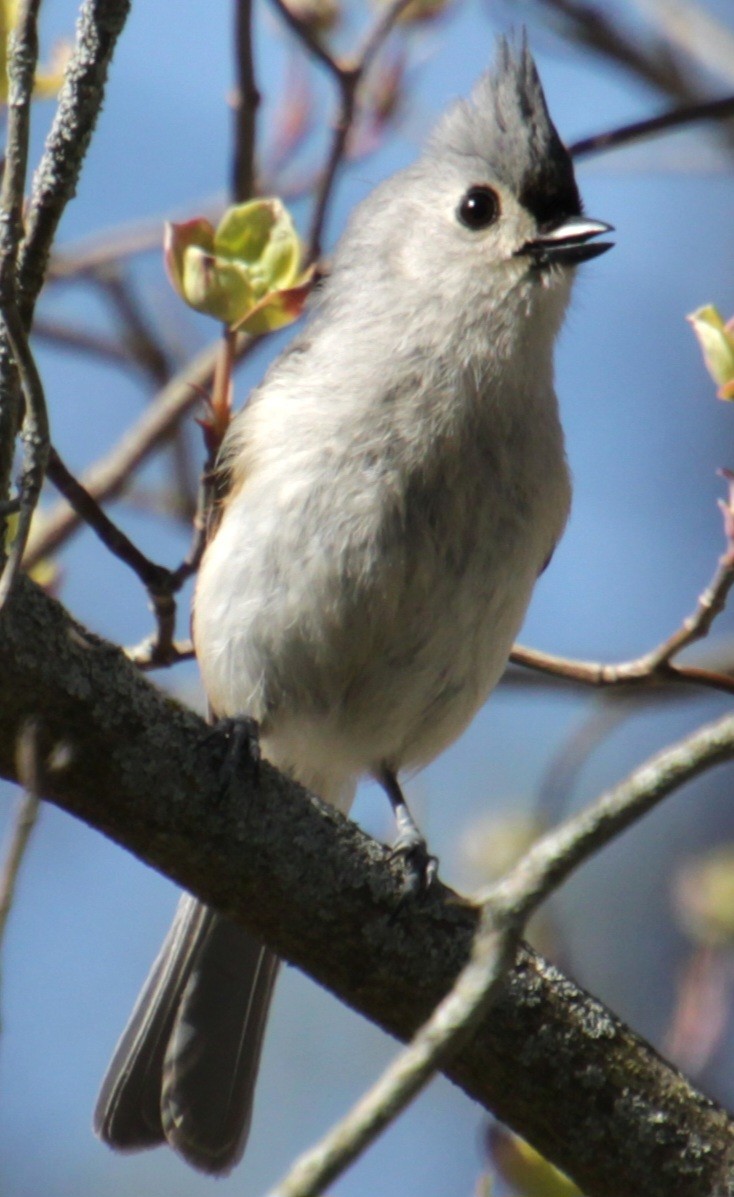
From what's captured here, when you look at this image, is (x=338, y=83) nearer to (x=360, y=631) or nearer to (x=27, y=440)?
(x=360, y=631)

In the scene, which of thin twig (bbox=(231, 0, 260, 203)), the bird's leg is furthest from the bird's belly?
thin twig (bbox=(231, 0, 260, 203))

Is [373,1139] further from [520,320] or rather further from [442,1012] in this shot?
[520,320]

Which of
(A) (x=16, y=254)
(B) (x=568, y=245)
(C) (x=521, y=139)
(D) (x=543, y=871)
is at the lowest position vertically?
(D) (x=543, y=871)

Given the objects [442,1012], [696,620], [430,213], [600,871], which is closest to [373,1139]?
[442,1012]

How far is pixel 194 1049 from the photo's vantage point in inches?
103

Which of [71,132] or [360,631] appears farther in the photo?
[360,631]

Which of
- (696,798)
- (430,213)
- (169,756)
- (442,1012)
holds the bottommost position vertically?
(442,1012)

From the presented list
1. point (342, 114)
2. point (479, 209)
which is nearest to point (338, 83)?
point (342, 114)

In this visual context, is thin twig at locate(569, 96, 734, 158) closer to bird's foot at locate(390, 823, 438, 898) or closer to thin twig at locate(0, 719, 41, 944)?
bird's foot at locate(390, 823, 438, 898)

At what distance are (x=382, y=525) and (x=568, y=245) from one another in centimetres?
63

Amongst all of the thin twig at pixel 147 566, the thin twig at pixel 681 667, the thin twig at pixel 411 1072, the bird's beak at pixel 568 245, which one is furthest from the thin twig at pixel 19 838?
the bird's beak at pixel 568 245

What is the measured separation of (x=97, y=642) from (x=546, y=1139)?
0.81 meters

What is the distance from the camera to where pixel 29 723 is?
156 cm

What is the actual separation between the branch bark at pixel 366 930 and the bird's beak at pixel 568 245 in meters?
1.20
